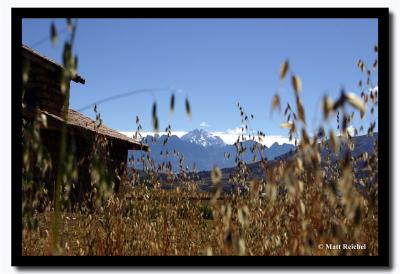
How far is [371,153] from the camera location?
103 inches

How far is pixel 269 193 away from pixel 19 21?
2.43 meters

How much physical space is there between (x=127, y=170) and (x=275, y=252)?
1.64 metres

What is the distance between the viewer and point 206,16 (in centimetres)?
325

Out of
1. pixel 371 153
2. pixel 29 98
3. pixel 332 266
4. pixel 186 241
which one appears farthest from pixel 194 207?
pixel 29 98

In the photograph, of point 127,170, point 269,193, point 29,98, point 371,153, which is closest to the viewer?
point 269,193

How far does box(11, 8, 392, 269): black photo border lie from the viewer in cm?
300

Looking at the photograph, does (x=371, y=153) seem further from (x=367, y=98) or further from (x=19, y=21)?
(x=19, y=21)

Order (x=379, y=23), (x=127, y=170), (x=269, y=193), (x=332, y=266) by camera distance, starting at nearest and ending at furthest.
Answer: (x=269, y=193)
(x=332, y=266)
(x=379, y=23)
(x=127, y=170)

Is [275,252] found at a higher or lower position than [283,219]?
lower

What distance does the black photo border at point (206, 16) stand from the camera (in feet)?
9.84

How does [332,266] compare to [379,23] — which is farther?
[379,23]

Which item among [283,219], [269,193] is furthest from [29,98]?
[269,193]
